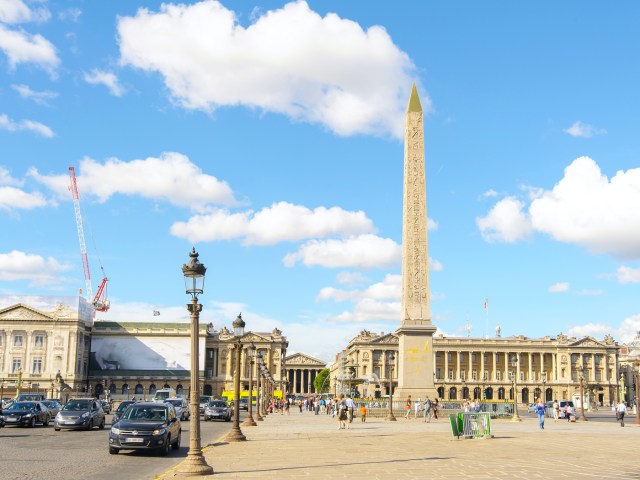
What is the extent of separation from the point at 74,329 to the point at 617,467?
5118 inches

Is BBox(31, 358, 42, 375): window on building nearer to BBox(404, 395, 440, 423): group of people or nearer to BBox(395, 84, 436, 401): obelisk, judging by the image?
BBox(404, 395, 440, 423): group of people

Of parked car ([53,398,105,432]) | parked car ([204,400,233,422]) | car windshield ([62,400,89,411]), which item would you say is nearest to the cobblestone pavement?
parked car ([53,398,105,432])

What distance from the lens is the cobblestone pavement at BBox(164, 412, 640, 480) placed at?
17594 millimetres

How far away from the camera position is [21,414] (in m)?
39.8

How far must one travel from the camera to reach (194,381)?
1786 centimetres

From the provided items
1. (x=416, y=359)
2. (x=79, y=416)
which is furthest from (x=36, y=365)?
(x=79, y=416)

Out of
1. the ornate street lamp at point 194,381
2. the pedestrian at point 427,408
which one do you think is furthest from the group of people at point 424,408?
the ornate street lamp at point 194,381

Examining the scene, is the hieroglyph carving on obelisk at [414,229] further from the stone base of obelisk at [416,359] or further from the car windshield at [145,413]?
the car windshield at [145,413]

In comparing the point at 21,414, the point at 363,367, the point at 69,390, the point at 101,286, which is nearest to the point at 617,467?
the point at 21,414

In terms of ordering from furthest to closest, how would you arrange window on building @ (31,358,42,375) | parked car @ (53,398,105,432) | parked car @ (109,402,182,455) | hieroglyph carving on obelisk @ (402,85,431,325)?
window on building @ (31,358,42,375) < hieroglyph carving on obelisk @ (402,85,431,325) < parked car @ (53,398,105,432) < parked car @ (109,402,182,455)

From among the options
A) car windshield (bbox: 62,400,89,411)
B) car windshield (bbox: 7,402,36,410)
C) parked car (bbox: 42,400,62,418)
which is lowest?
parked car (bbox: 42,400,62,418)

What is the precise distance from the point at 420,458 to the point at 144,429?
830 cm

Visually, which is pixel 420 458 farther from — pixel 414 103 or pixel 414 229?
pixel 414 103

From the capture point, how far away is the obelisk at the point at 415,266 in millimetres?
46031
